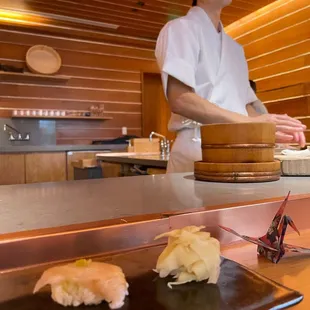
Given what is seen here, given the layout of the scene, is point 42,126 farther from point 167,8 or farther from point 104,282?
point 104,282

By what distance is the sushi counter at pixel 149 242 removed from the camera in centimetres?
38

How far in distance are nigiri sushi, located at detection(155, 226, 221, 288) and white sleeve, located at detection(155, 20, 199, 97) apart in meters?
0.90

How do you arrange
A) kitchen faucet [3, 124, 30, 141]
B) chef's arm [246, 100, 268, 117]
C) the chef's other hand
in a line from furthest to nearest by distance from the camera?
kitchen faucet [3, 124, 30, 141]
chef's arm [246, 100, 268, 117]
the chef's other hand

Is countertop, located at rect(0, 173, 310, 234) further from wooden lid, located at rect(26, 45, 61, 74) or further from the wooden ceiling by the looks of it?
wooden lid, located at rect(26, 45, 61, 74)

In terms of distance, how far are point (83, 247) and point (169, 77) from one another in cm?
94

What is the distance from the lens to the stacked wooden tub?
91 centimetres

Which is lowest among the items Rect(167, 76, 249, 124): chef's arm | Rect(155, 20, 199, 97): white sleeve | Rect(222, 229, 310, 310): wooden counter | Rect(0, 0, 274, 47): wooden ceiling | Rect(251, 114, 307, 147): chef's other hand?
Rect(222, 229, 310, 310): wooden counter

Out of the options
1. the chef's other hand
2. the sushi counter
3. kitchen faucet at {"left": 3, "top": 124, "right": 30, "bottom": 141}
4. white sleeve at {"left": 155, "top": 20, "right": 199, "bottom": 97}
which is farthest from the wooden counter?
kitchen faucet at {"left": 3, "top": 124, "right": 30, "bottom": 141}

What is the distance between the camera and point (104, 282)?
0.37 m

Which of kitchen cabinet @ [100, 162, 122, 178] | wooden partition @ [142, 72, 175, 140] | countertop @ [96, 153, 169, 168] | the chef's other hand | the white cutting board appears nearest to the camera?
the white cutting board

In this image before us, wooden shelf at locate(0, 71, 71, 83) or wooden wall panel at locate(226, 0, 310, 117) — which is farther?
wooden shelf at locate(0, 71, 71, 83)

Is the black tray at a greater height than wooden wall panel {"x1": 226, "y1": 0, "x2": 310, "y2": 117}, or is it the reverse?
wooden wall panel {"x1": 226, "y1": 0, "x2": 310, "y2": 117}

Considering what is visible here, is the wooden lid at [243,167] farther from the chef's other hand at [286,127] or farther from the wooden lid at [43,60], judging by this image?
the wooden lid at [43,60]

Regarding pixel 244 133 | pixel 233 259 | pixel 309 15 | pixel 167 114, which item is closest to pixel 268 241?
pixel 233 259
